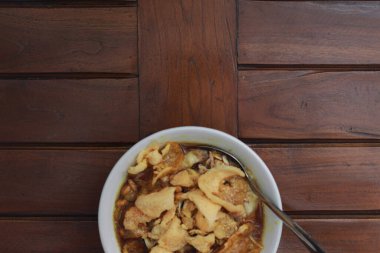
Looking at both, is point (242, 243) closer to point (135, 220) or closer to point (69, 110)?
point (135, 220)

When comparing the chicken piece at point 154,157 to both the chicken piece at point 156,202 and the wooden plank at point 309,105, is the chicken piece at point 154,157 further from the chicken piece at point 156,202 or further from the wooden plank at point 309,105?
the wooden plank at point 309,105

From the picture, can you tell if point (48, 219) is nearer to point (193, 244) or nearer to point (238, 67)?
point (193, 244)

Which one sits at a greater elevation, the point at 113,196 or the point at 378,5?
the point at 378,5

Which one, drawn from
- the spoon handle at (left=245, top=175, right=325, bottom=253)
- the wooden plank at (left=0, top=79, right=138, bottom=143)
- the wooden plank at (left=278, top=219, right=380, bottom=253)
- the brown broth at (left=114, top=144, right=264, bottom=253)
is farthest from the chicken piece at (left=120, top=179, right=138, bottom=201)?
the wooden plank at (left=278, top=219, right=380, bottom=253)

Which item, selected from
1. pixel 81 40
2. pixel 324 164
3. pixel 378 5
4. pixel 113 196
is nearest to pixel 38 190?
pixel 113 196

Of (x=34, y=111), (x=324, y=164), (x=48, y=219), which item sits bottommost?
(x=48, y=219)

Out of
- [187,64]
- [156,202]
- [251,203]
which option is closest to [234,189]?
[251,203]

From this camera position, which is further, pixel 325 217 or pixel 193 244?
pixel 325 217

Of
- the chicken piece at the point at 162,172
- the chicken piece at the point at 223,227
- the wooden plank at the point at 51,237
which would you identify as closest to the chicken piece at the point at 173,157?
the chicken piece at the point at 162,172

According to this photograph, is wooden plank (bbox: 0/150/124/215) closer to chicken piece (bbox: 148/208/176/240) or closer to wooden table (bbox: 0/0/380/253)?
wooden table (bbox: 0/0/380/253)
